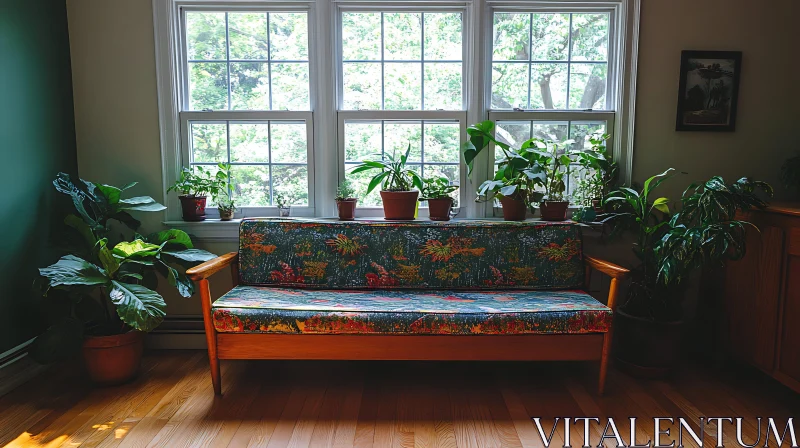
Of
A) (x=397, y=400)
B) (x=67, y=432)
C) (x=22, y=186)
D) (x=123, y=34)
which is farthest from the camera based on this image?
(x=123, y=34)

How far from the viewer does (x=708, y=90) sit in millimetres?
3008

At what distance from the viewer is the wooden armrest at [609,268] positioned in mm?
2387

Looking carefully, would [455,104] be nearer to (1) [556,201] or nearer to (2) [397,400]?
(1) [556,201]

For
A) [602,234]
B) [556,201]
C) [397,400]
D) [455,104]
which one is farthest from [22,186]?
[602,234]

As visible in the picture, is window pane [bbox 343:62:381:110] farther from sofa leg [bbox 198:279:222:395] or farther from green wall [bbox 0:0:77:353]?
green wall [bbox 0:0:77:353]

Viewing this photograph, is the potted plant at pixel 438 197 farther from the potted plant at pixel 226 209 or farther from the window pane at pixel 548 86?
the potted plant at pixel 226 209

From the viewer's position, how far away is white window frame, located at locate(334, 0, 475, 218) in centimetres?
308

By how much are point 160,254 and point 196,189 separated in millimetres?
547

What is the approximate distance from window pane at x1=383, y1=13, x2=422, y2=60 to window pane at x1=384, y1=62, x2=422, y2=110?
0.06 metres

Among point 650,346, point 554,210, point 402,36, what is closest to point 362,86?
point 402,36

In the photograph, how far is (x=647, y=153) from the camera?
3.08 m

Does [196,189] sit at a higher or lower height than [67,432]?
higher

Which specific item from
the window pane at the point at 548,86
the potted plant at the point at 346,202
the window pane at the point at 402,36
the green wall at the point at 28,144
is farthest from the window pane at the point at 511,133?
the green wall at the point at 28,144

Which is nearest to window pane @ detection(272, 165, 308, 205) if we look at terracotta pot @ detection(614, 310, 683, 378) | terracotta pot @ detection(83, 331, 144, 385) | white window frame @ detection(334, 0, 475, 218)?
white window frame @ detection(334, 0, 475, 218)
